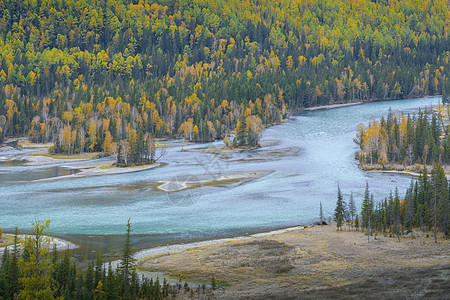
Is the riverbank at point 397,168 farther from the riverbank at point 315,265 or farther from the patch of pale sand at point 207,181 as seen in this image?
the riverbank at point 315,265

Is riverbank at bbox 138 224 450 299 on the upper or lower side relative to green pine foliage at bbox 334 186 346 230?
lower

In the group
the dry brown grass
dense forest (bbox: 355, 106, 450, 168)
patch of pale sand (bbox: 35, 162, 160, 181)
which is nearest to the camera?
dense forest (bbox: 355, 106, 450, 168)

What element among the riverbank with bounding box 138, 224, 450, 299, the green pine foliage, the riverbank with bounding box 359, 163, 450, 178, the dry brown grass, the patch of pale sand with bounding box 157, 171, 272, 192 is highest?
the dry brown grass

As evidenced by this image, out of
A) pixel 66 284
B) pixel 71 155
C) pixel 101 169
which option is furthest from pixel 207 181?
pixel 66 284

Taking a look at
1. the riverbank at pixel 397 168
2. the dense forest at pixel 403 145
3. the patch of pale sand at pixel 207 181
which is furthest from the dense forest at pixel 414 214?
A: the dense forest at pixel 403 145

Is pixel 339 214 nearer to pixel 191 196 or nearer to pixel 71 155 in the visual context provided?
pixel 191 196

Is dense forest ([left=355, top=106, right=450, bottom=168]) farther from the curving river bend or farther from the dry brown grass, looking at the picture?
the dry brown grass

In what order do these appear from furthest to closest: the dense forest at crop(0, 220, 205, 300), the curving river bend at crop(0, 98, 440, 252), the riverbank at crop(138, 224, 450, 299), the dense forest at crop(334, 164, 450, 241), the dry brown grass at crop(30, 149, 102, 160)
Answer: the dry brown grass at crop(30, 149, 102, 160)
the curving river bend at crop(0, 98, 440, 252)
the dense forest at crop(334, 164, 450, 241)
the riverbank at crop(138, 224, 450, 299)
the dense forest at crop(0, 220, 205, 300)

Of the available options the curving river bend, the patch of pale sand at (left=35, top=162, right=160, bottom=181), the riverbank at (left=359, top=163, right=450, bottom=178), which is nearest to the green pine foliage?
the curving river bend
